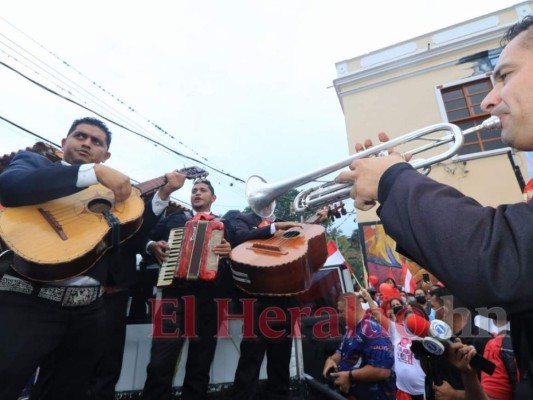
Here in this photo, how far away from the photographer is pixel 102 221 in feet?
7.30

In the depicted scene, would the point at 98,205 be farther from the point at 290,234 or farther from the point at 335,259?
the point at 335,259

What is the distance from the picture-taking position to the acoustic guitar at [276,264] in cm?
288

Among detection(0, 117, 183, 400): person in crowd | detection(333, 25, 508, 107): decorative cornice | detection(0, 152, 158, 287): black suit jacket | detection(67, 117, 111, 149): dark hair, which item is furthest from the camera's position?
detection(333, 25, 508, 107): decorative cornice

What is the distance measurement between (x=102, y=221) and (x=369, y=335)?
272 centimetres

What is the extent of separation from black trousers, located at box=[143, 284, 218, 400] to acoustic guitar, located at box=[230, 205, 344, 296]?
0.43m

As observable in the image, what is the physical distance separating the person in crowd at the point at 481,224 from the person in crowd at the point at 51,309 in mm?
1810

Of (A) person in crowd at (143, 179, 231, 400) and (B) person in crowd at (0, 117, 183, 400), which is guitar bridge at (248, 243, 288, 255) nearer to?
(A) person in crowd at (143, 179, 231, 400)

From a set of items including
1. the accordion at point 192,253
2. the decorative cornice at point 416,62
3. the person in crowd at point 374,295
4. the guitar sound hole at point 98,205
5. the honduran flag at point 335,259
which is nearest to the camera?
the guitar sound hole at point 98,205

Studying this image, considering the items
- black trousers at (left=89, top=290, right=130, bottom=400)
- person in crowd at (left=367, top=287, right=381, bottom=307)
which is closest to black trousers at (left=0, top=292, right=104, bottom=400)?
black trousers at (left=89, top=290, right=130, bottom=400)

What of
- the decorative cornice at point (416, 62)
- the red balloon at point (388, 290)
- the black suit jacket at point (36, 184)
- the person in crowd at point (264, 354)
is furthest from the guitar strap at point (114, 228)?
the decorative cornice at point (416, 62)

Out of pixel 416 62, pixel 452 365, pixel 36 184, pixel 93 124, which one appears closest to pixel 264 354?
pixel 452 365

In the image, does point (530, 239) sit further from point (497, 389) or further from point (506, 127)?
point (497, 389)

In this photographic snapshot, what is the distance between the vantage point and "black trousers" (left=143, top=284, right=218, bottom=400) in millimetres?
2631

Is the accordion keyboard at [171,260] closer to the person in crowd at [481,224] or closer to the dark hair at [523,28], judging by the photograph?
the person in crowd at [481,224]
